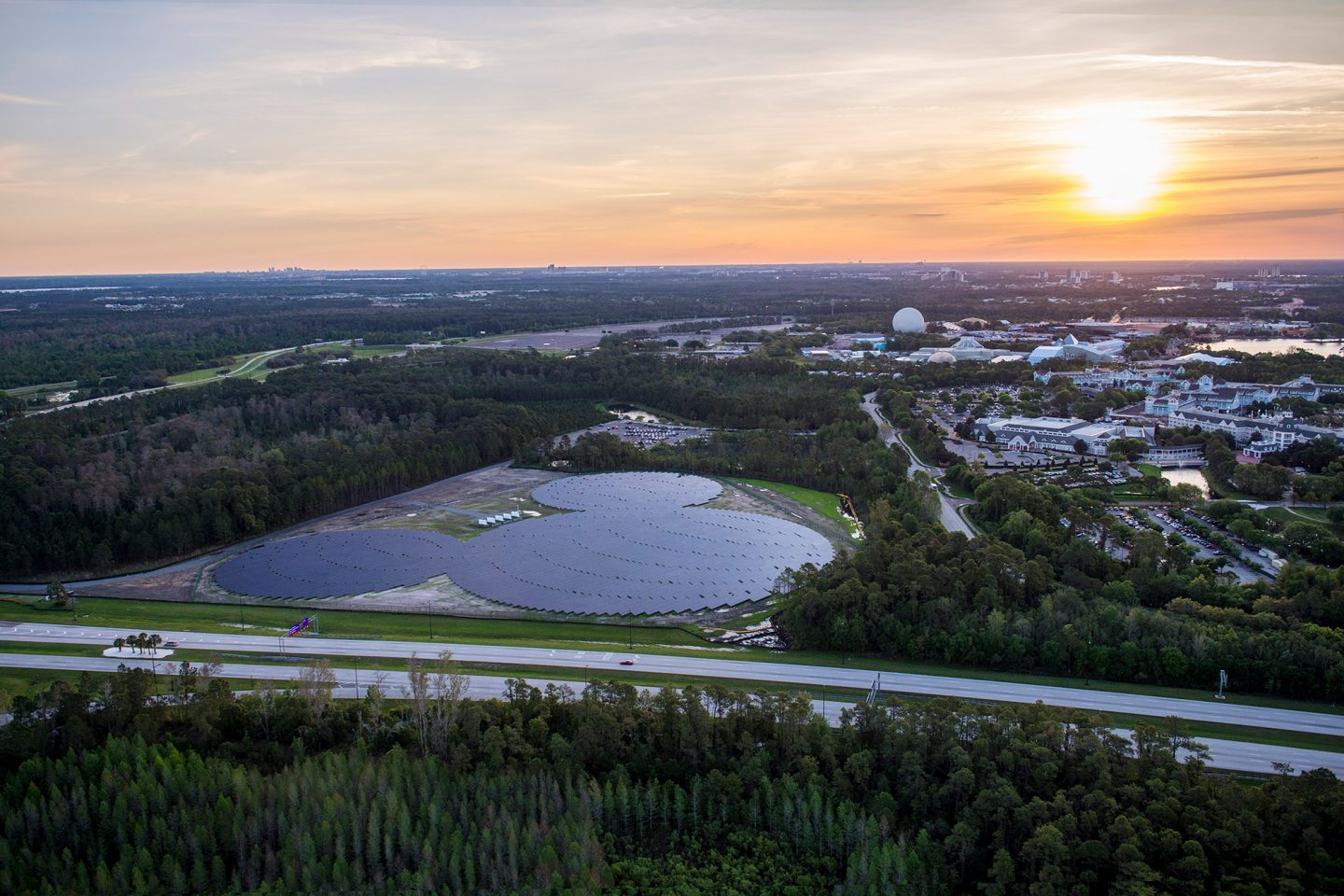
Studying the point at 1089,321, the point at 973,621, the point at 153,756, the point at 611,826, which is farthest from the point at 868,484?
the point at 1089,321

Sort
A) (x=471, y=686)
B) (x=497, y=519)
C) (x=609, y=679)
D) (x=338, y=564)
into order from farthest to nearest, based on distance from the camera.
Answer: (x=497, y=519)
(x=338, y=564)
(x=609, y=679)
(x=471, y=686)

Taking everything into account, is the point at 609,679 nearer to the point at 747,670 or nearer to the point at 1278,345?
the point at 747,670

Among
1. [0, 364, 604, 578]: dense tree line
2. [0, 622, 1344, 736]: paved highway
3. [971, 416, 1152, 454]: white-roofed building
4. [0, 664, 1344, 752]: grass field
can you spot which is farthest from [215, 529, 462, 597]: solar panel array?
[971, 416, 1152, 454]: white-roofed building

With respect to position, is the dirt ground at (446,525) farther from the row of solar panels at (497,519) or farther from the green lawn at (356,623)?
the green lawn at (356,623)

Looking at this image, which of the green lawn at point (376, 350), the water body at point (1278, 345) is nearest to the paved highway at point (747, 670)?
the green lawn at point (376, 350)

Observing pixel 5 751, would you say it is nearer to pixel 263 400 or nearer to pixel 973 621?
pixel 973 621

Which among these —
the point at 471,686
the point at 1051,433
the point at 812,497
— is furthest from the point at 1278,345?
the point at 471,686

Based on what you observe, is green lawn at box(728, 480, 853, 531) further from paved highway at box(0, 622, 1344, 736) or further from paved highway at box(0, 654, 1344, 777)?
paved highway at box(0, 654, 1344, 777)
